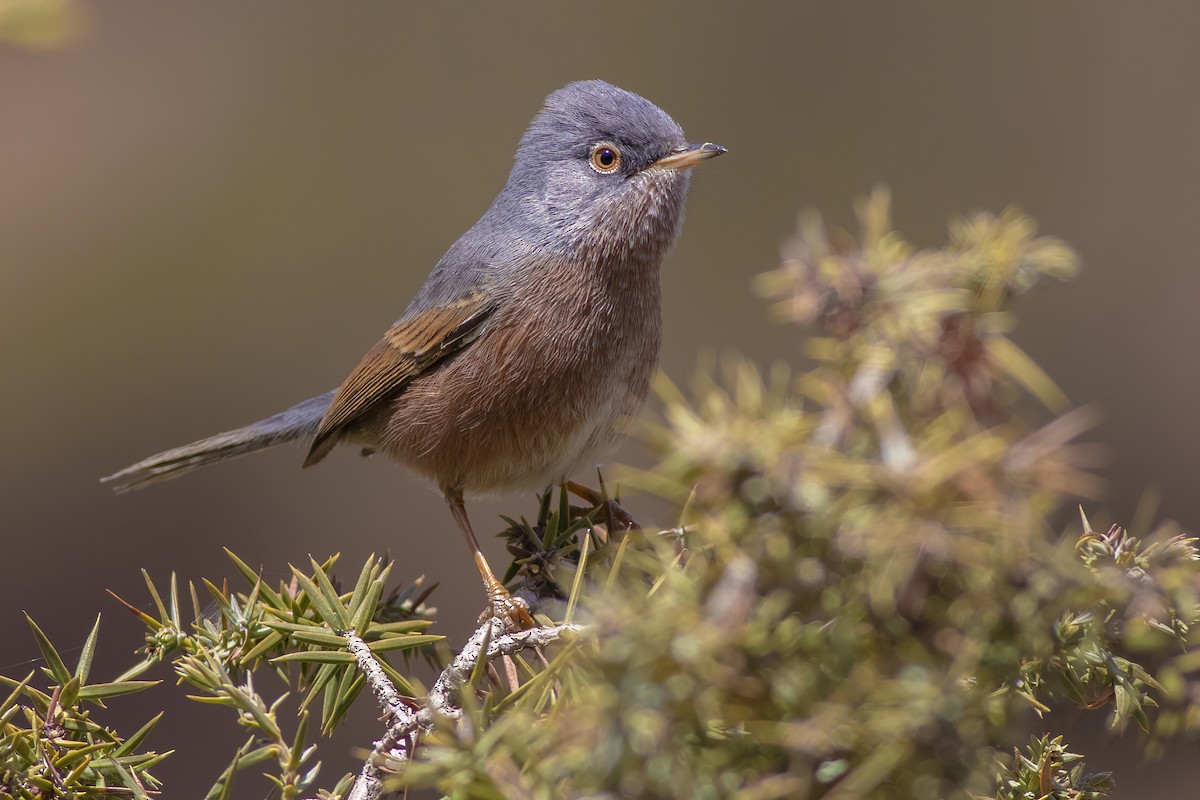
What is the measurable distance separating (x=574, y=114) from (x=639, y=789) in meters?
2.81

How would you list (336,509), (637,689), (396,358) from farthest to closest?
(336,509), (396,358), (637,689)

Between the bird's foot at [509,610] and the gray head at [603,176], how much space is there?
104 cm

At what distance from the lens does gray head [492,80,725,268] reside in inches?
124

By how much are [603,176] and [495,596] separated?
138 centimetres

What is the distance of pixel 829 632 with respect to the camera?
0.92 metres

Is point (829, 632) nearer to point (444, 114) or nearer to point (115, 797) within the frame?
point (115, 797)

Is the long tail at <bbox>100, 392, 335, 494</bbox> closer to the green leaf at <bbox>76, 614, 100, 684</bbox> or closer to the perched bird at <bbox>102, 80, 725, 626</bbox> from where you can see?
the perched bird at <bbox>102, 80, 725, 626</bbox>

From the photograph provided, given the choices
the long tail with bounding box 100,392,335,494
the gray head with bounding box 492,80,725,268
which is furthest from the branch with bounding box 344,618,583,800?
the long tail with bounding box 100,392,335,494

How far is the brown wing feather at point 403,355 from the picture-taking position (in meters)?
3.18

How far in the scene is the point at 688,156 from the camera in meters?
3.17

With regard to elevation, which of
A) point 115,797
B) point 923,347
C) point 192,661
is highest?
point 923,347

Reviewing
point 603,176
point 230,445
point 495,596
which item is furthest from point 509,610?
point 230,445

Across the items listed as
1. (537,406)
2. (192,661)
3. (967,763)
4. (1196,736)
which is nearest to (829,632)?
(967,763)

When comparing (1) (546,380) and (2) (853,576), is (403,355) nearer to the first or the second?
(1) (546,380)
